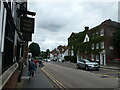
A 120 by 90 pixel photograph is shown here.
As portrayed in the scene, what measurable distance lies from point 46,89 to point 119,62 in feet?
77.6

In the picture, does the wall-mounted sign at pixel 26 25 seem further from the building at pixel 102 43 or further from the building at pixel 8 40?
the building at pixel 102 43

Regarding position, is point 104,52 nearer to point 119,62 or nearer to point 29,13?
point 119,62

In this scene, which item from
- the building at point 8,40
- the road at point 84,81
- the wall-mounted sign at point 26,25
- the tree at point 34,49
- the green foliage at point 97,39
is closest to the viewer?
the building at point 8,40

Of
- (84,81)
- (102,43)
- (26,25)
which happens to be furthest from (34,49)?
(26,25)

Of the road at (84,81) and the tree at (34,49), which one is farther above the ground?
the tree at (34,49)

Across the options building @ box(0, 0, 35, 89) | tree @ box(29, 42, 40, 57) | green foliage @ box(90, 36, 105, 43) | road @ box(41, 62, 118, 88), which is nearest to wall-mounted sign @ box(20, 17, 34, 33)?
building @ box(0, 0, 35, 89)

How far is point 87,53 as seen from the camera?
45.3 meters

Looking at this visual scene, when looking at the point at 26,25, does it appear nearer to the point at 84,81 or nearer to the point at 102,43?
the point at 84,81

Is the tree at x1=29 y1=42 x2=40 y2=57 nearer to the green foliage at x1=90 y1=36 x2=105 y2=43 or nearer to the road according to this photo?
the green foliage at x1=90 y1=36 x2=105 y2=43

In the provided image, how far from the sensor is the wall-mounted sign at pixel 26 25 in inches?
297

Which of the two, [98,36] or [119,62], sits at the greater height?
[98,36]

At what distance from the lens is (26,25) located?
7.59 m

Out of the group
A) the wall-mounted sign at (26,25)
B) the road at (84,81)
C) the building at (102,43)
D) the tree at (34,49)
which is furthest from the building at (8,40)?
the tree at (34,49)

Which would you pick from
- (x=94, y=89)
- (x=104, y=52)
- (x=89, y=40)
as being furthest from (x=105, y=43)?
(x=94, y=89)
